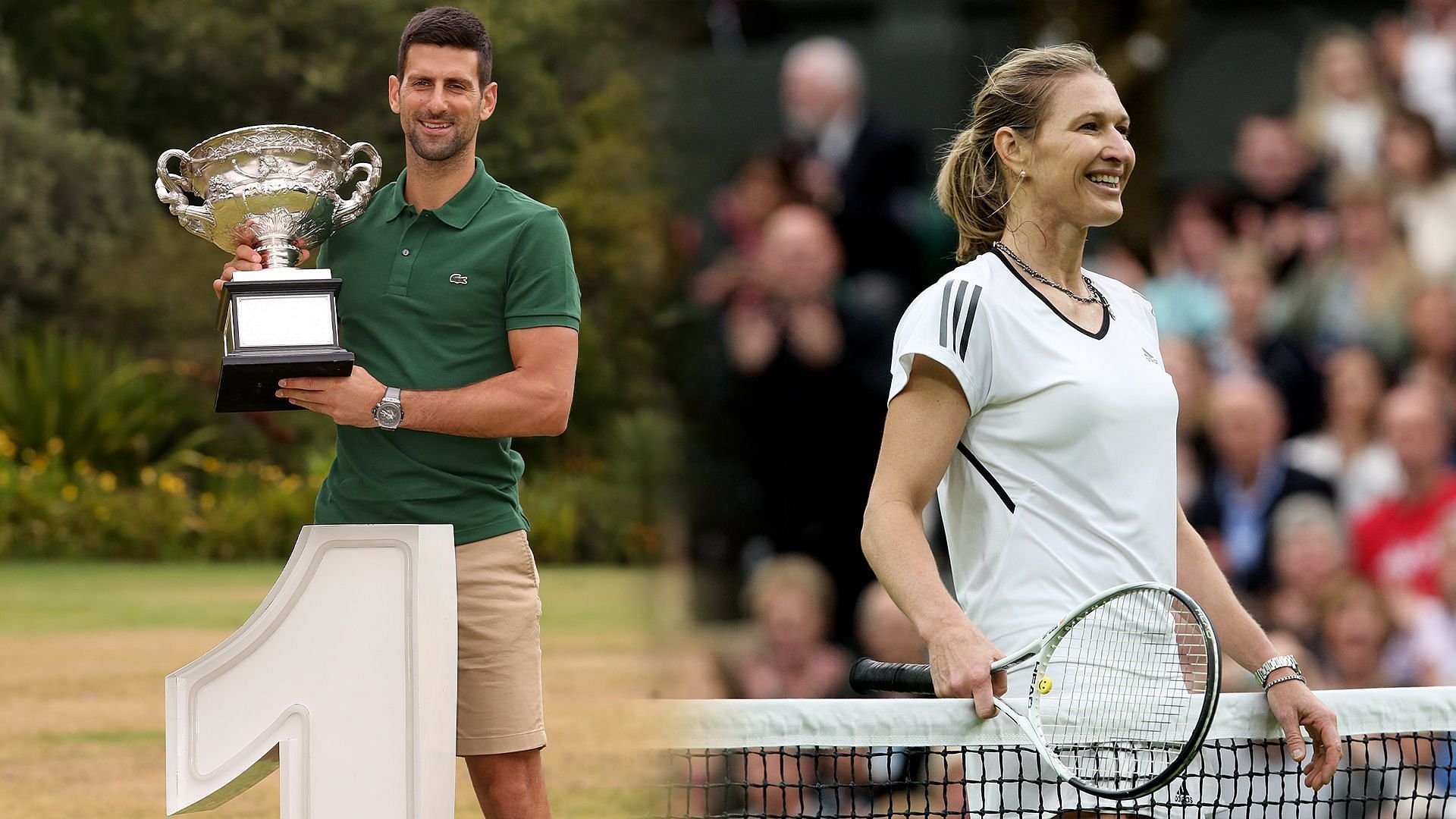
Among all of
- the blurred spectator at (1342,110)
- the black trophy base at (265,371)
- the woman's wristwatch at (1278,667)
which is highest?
the blurred spectator at (1342,110)

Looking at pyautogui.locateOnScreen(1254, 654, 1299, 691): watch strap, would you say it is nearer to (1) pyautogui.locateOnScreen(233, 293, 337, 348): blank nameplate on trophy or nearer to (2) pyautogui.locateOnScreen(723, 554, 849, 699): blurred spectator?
(1) pyautogui.locateOnScreen(233, 293, 337, 348): blank nameplate on trophy

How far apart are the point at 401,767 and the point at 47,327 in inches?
571

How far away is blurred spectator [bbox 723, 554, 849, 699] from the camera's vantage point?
178 inches

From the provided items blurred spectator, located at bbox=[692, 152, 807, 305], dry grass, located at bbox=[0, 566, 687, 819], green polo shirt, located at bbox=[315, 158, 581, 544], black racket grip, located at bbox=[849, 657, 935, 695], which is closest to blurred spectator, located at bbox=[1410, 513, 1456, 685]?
blurred spectator, located at bbox=[692, 152, 807, 305]

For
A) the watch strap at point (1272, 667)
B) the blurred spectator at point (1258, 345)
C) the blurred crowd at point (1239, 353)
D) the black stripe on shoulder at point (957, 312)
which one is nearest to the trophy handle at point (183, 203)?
the black stripe on shoulder at point (957, 312)

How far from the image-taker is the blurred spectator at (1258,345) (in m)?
5.22

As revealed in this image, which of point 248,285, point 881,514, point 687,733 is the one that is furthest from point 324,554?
point 881,514

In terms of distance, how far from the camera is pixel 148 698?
747 cm

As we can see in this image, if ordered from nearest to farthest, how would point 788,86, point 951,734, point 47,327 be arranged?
point 951,734, point 788,86, point 47,327

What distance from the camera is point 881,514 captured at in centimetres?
207

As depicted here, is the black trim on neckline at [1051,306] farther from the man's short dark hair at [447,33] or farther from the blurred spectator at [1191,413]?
the blurred spectator at [1191,413]

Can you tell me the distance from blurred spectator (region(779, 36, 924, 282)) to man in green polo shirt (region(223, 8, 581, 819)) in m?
2.44

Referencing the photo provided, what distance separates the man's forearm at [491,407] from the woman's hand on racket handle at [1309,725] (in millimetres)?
1034

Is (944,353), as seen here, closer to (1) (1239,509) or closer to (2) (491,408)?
(2) (491,408)
